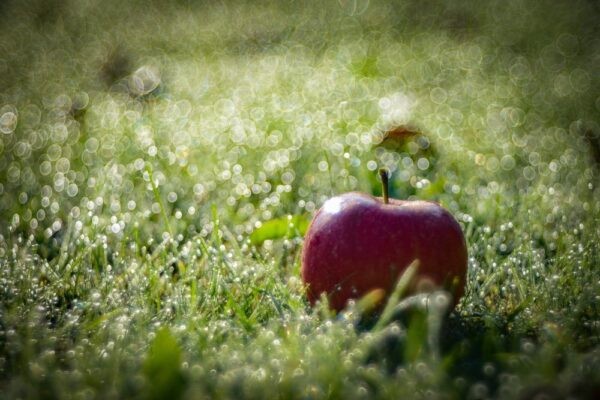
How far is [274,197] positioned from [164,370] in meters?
1.36

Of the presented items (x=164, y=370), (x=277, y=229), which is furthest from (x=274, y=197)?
(x=164, y=370)

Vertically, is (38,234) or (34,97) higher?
(34,97)

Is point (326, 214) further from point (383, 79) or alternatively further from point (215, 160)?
point (383, 79)

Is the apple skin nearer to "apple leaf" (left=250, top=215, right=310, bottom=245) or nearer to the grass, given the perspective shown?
the grass

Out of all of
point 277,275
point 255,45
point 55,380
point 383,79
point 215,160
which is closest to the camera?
point 55,380

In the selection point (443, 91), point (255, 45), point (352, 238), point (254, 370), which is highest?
point (255, 45)

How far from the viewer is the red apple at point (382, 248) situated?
161 cm

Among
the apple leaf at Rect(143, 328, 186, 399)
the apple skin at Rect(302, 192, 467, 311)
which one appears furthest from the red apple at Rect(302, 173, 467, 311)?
the apple leaf at Rect(143, 328, 186, 399)

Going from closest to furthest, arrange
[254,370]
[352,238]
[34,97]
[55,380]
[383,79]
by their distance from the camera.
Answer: [55,380] < [254,370] < [352,238] < [34,97] < [383,79]

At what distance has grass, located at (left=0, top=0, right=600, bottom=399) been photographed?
1.38m

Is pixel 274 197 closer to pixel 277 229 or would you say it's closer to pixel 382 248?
pixel 277 229

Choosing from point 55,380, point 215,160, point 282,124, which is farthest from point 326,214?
point 282,124

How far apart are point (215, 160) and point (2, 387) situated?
1754mm

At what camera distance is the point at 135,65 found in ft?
15.8
